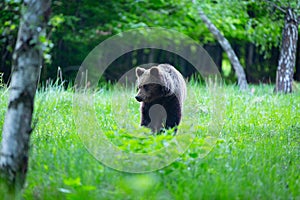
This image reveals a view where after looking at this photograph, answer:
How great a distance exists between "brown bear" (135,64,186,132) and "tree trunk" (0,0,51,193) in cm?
245

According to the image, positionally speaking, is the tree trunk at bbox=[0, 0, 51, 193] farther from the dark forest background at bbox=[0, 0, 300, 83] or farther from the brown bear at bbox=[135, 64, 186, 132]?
the dark forest background at bbox=[0, 0, 300, 83]

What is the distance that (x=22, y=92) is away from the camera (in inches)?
123

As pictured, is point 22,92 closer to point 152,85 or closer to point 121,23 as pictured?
point 152,85

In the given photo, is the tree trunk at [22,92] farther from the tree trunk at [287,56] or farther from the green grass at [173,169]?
the tree trunk at [287,56]

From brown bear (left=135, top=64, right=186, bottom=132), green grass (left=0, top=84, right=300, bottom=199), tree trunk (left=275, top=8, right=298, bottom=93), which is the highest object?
tree trunk (left=275, top=8, right=298, bottom=93)

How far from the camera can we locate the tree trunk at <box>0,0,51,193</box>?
310cm

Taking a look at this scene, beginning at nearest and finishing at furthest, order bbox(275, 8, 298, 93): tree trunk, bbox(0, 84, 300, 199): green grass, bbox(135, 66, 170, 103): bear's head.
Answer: bbox(0, 84, 300, 199): green grass, bbox(135, 66, 170, 103): bear's head, bbox(275, 8, 298, 93): tree trunk

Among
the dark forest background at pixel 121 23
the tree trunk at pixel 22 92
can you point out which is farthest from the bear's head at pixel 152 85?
the dark forest background at pixel 121 23

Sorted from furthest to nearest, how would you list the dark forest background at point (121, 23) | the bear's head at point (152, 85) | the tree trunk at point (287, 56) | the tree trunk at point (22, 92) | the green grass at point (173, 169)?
the dark forest background at point (121, 23), the tree trunk at point (287, 56), the bear's head at point (152, 85), the green grass at point (173, 169), the tree trunk at point (22, 92)

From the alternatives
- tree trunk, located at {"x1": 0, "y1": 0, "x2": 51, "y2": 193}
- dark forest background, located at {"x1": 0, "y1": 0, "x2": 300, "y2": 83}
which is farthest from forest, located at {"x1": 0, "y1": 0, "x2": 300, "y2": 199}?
dark forest background, located at {"x1": 0, "y1": 0, "x2": 300, "y2": 83}

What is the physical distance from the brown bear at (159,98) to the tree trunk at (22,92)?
96.4 inches

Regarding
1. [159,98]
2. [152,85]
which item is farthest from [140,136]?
[159,98]

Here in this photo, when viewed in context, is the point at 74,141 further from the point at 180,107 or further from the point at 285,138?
the point at 285,138

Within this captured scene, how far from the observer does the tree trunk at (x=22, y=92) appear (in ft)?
10.2
